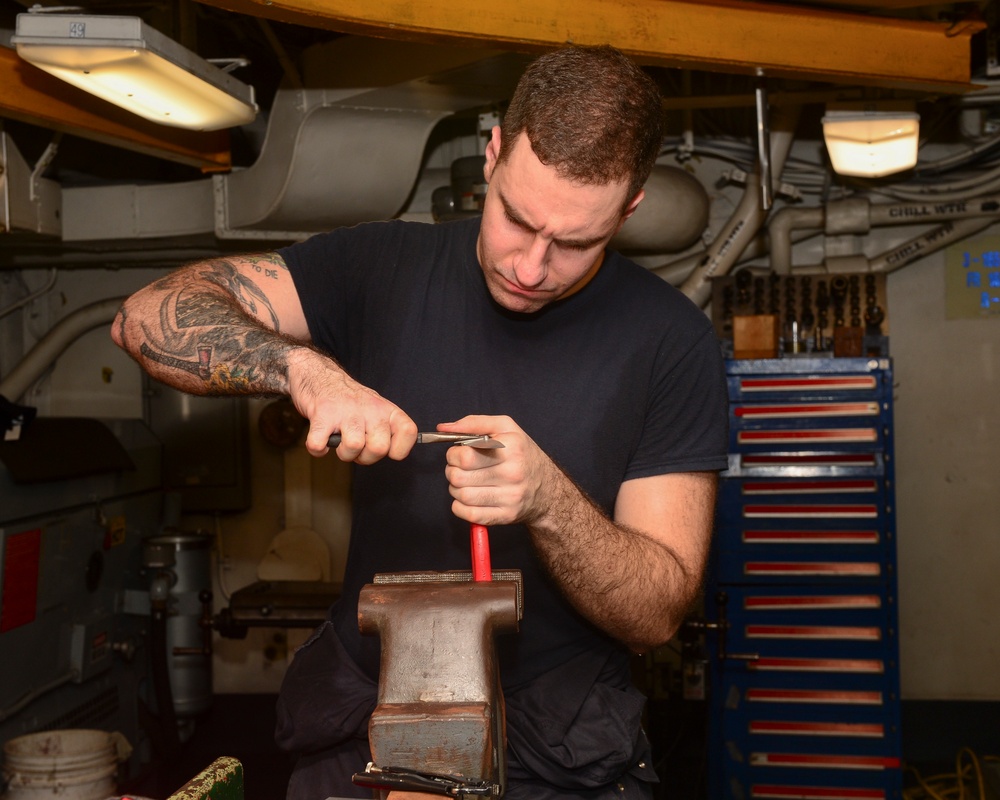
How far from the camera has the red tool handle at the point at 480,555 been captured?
3.66 ft

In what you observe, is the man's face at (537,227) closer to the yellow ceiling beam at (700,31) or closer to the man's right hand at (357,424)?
the man's right hand at (357,424)

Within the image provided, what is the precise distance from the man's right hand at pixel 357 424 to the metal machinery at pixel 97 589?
213cm

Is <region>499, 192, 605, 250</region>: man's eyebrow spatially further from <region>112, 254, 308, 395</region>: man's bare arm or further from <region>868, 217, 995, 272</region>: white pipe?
<region>868, 217, 995, 272</region>: white pipe

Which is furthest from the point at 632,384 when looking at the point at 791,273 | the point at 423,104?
the point at 791,273

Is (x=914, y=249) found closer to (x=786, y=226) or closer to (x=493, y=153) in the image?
(x=786, y=226)

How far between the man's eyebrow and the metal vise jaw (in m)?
0.48

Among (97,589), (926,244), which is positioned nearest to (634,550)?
(97,589)

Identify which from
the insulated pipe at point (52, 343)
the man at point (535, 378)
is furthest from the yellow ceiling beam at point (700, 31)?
the insulated pipe at point (52, 343)

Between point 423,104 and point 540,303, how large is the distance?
1758 mm

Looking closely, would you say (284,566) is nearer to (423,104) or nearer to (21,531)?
(21,531)

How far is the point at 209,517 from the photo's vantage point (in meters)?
4.24

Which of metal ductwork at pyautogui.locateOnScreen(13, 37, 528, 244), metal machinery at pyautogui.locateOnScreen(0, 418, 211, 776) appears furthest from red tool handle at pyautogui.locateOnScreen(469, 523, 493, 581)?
metal machinery at pyautogui.locateOnScreen(0, 418, 211, 776)

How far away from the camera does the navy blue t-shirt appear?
4.55ft

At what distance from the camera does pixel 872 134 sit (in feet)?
10.4
